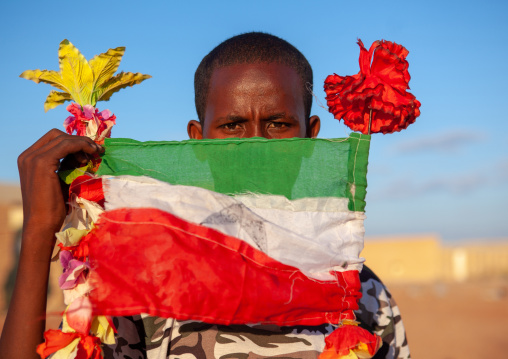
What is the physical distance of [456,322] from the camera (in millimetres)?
16234

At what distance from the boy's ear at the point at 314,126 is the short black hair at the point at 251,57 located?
12 centimetres

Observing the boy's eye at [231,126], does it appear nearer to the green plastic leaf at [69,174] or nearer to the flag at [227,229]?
the flag at [227,229]

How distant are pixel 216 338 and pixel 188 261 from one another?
568 mm

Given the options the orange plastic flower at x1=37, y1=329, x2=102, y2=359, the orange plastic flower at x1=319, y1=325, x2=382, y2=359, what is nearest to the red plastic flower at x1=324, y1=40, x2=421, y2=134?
the orange plastic flower at x1=319, y1=325, x2=382, y2=359

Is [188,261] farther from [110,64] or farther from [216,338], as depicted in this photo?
[110,64]

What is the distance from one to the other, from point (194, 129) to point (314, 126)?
74cm

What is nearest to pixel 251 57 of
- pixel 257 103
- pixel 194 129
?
pixel 257 103

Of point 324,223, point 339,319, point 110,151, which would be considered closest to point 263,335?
point 339,319

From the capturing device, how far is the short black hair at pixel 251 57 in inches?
114

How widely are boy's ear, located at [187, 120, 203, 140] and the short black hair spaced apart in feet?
0.17

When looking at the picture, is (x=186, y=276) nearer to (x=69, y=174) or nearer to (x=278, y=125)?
(x=69, y=174)

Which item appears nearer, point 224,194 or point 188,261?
point 188,261

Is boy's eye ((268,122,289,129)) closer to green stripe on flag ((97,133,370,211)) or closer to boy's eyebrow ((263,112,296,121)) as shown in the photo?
boy's eyebrow ((263,112,296,121))

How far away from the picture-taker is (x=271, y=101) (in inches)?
107
